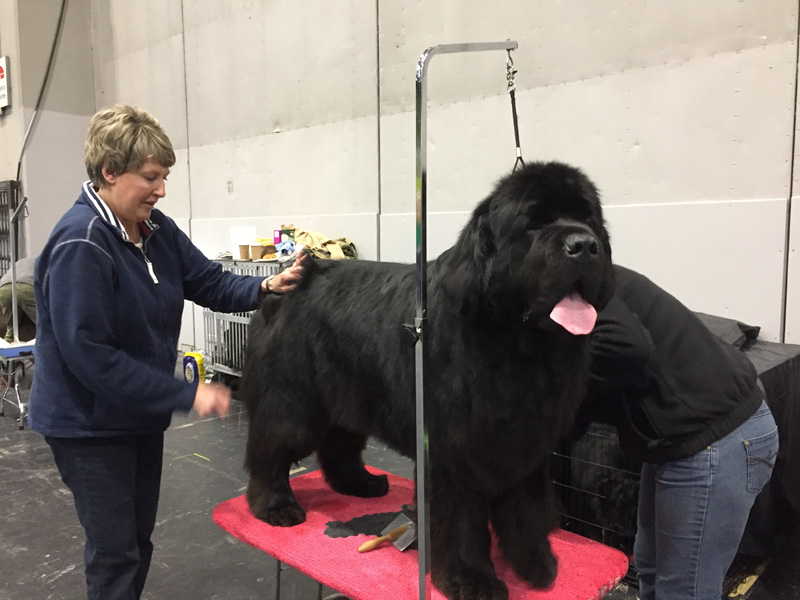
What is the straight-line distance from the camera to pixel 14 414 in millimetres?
5121

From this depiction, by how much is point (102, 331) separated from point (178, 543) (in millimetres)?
1981

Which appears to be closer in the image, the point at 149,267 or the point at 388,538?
the point at 149,267

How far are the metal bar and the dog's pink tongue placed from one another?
0.99 feet

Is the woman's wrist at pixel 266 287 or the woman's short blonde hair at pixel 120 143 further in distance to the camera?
the woman's wrist at pixel 266 287

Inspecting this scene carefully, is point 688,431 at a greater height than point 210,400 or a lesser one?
lesser

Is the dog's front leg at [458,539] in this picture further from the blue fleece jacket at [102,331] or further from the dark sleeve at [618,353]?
the blue fleece jacket at [102,331]

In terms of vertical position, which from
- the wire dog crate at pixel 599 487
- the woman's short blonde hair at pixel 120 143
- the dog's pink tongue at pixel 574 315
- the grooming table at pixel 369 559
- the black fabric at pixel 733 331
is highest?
the woman's short blonde hair at pixel 120 143

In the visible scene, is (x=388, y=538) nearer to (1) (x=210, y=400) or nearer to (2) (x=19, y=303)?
(1) (x=210, y=400)

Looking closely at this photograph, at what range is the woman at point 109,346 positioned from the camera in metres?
1.43

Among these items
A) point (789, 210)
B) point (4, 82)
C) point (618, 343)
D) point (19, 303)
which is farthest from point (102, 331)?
point (4, 82)

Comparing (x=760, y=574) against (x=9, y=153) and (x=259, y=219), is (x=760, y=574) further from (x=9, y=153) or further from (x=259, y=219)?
(x=9, y=153)

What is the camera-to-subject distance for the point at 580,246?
1.28 meters

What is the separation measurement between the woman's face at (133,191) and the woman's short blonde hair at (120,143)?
0.01m

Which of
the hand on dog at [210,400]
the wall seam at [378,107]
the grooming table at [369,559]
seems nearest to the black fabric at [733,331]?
the grooming table at [369,559]
